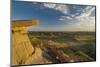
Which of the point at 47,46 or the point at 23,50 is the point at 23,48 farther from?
the point at 47,46

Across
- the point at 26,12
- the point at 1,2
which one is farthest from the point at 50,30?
the point at 1,2

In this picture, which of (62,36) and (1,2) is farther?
(62,36)

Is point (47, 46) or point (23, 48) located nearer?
point (23, 48)

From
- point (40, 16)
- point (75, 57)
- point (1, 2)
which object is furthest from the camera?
point (75, 57)

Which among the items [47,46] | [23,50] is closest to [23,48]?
[23,50]

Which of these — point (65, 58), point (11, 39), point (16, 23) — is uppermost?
point (16, 23)

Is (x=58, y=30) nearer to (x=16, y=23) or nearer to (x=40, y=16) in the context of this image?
(x=40, y=16)

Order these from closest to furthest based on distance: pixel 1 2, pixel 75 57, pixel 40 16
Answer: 1. pixel 1 2
2. pixel 40 16
3. pixel 75 57

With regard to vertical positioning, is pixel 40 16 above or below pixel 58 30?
above
